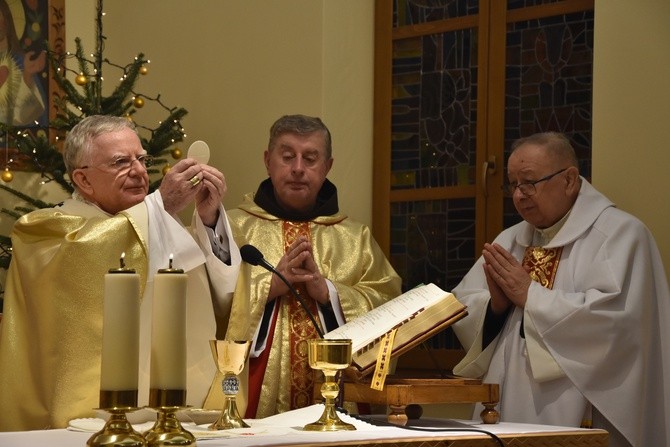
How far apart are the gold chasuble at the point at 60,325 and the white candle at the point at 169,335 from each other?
1644mm

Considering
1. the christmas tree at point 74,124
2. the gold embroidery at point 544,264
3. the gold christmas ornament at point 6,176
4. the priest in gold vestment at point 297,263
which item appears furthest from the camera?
the gold christmas ornament at point 6,176

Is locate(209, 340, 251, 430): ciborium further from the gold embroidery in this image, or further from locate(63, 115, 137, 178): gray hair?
the gold embroidery

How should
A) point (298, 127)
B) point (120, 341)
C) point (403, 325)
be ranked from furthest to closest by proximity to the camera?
point (298, 127) → point (403, 325) → point (120, 341)

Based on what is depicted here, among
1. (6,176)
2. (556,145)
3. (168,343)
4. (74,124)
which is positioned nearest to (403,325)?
(168,343)

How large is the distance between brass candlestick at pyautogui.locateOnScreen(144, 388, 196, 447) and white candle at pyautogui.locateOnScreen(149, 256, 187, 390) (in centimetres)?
2

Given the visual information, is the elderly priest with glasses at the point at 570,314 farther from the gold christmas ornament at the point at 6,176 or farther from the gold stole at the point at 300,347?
the gold christmas ornament at the point at 6,176

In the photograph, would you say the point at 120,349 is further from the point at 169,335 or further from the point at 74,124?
the point at 74,124

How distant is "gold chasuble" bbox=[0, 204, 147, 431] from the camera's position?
3.96 m

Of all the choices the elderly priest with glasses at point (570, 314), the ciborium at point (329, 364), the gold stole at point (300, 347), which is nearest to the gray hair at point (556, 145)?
the elderly priest with glasses at point (570, 314)

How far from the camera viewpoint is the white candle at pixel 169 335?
237 cm

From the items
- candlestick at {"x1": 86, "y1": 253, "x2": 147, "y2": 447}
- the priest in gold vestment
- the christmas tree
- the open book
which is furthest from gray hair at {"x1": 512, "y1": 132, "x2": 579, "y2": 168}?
candlestick at {"x1": 86, "y1": 253, "x2": 147, "y2": 447}

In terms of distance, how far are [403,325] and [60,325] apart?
1.21m

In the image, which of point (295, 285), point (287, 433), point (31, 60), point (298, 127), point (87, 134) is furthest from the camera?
point (31, 60)

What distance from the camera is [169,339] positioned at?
237cm
